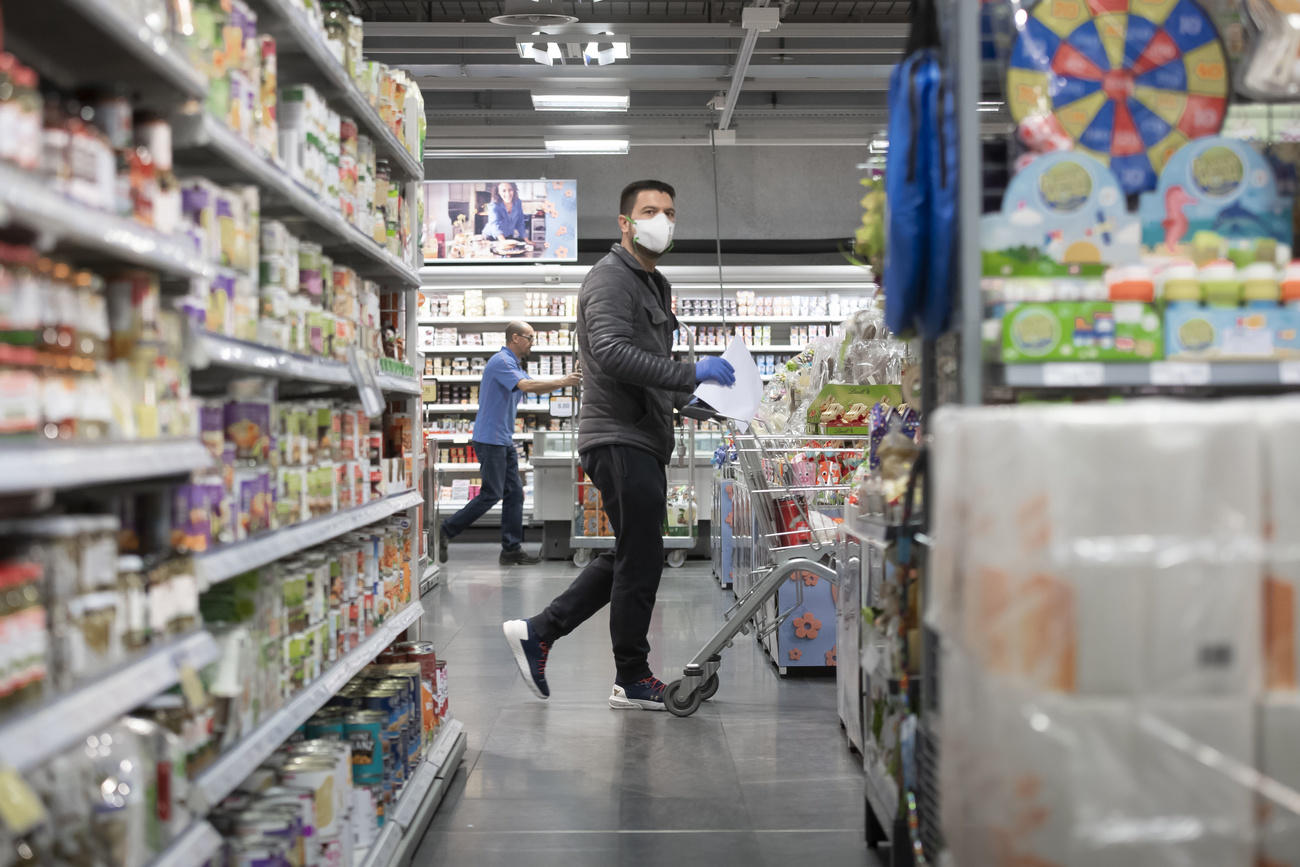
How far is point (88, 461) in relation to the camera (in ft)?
4.42

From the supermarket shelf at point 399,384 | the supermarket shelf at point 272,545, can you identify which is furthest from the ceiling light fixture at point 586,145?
the supermarket shelf at point 272,545

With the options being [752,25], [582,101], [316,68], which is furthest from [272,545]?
[582,101]

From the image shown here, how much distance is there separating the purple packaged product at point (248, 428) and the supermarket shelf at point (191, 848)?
0.68m

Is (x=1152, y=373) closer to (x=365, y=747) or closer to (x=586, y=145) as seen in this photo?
(x=365, y=747)

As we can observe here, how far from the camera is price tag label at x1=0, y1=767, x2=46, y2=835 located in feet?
3.72

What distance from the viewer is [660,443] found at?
4.31 metres

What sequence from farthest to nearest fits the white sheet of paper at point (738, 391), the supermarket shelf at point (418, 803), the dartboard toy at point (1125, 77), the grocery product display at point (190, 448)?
1. the white sheet of paper at point (738, 391)
2. the supermarket shelf at point (418, 803)
3. the dartboard toy at point (1125, 77)
4. the grocery product display at point (190, 448)

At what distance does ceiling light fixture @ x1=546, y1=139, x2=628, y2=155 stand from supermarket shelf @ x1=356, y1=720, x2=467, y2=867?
24.7ft

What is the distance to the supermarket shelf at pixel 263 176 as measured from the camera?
178 centimetres

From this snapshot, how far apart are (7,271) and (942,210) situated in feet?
4.85

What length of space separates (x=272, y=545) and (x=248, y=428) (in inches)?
8.9

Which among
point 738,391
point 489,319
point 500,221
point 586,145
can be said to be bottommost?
point 738,391

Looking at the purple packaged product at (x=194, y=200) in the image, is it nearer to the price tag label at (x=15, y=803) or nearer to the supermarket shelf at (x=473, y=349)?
the price tag label at (x=15, y=803)

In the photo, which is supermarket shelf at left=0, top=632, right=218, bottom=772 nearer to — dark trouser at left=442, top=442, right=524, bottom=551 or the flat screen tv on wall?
dark trouser at left=442, top=442, right=524, bottom=551
